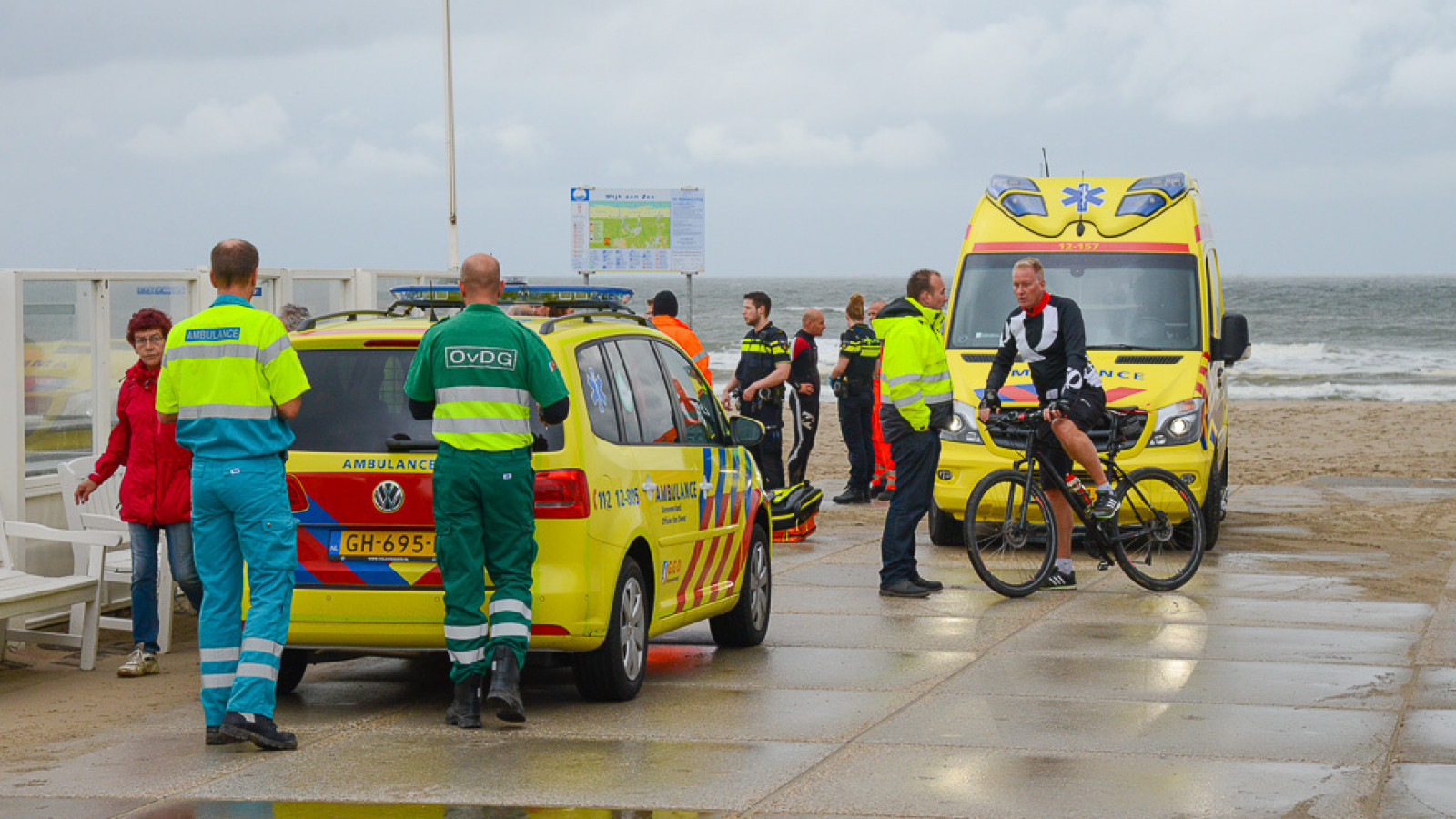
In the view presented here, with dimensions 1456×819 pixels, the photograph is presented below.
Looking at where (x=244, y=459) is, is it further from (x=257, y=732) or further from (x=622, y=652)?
(x=622, y=652)

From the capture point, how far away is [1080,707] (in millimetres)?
7559

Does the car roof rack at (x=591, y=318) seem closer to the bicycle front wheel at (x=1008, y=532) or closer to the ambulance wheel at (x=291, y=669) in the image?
the ambulance wheel at (x=291, y=669)

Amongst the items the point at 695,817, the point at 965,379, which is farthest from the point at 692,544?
the point at 965,379

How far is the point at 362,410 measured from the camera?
744 cm

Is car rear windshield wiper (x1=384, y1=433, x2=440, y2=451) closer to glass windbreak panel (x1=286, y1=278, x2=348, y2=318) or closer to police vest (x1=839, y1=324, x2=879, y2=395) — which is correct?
glass windbreak panel (x1=286, y1=278, x2=348, y2=318)

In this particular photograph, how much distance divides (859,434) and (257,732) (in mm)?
11075

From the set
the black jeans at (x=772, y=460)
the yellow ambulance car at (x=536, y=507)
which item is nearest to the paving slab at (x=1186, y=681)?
the yellow ambulance car at (x=536, y=507)

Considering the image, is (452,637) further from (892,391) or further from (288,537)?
(892,391)

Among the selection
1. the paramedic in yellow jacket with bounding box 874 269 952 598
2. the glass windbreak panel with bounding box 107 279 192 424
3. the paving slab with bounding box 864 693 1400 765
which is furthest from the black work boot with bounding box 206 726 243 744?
the paramedic in yellow jacket with bounding box 874 269 952 598

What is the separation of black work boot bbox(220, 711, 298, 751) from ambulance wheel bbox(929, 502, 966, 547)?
7.69 m

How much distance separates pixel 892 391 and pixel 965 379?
8.81 ft

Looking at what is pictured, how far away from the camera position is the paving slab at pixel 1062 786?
580cm

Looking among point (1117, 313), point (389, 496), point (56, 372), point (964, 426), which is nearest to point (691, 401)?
point (389, 496)

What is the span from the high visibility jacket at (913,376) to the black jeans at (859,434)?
6180 mm
